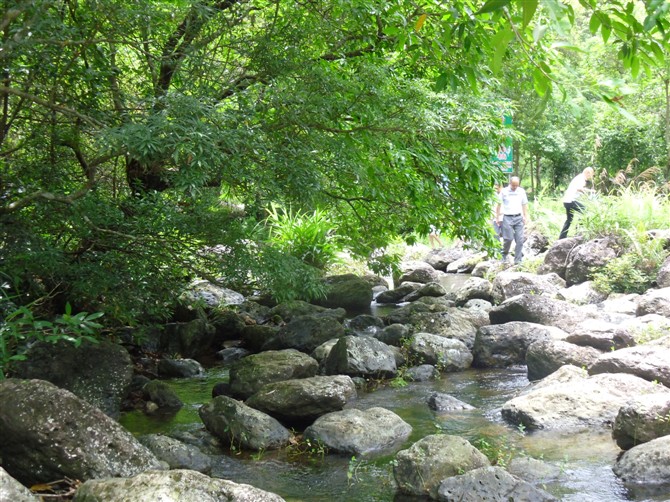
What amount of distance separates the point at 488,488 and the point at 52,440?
A: 2697 millimetres

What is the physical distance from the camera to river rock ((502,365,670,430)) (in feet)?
20.6

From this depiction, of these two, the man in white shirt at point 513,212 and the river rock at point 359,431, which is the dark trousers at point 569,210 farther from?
the river rock at point 359,431

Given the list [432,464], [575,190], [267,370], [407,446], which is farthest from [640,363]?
[575,190]

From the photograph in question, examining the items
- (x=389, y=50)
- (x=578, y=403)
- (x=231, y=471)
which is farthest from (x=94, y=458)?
(x=389, y=50)

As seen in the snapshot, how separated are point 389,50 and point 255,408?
398 centimetres

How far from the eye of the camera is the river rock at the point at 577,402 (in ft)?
20.6

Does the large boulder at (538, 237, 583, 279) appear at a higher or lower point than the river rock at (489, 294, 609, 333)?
higher

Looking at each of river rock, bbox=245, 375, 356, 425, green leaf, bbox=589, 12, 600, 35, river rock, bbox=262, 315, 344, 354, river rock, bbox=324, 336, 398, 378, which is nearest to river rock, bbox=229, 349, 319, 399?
river rock, bbox=324, 336, 398, 378

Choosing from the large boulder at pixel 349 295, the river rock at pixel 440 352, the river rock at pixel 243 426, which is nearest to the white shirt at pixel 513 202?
the large boulder at pixel 349 295

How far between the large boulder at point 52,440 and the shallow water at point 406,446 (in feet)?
3.67

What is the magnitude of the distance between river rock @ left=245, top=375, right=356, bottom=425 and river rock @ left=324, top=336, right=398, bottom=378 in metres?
1.40

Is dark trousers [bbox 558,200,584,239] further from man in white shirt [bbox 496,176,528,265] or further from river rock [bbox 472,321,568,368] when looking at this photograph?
river rock [bbox 472,321,568,368]

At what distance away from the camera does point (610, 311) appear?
10609 millimetres

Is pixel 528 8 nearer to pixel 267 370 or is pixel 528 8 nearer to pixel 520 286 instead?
pixel 267 370
